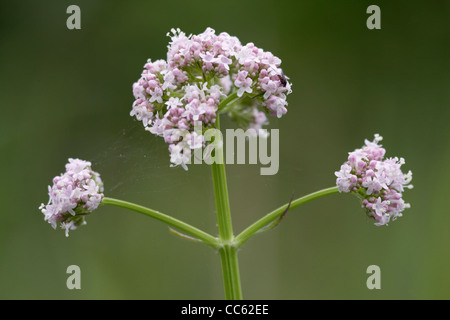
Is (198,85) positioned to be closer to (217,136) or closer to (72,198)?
(217,136)

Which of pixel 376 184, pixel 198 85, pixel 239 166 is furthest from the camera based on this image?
pixel 239 166

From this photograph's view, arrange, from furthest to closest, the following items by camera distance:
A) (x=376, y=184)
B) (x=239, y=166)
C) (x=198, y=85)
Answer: (x=239, y=166), (x=198, y=85), (x=376, y=184)

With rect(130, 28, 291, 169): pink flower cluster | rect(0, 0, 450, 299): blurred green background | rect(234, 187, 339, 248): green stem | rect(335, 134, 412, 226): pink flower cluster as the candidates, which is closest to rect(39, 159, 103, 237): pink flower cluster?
rect(130, 28, 291, 169): pink flower cluster

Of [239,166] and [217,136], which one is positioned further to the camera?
[239,166]

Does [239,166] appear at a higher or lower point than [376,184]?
higher

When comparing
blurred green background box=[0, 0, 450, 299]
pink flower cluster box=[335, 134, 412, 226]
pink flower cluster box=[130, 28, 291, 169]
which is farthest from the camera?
blurred green background box=[0, 0, 450, 299]

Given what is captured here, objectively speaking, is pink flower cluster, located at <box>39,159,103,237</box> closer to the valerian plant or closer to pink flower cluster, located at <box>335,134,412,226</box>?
the valerian plant

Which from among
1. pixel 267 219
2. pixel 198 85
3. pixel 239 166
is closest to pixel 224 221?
pixel 267 219
